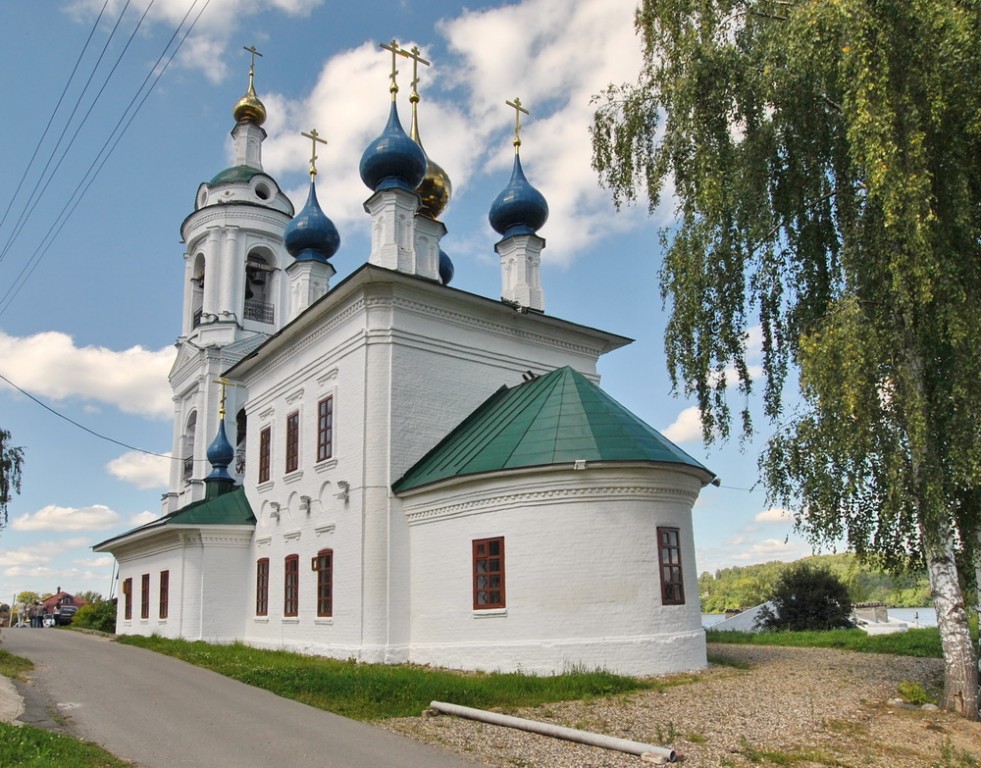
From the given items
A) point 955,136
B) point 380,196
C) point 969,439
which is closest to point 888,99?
point 955,136

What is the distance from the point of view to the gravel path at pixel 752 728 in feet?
24.2

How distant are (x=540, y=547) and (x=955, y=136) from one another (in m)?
7.76

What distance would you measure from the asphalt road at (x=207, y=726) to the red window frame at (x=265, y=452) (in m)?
7.36

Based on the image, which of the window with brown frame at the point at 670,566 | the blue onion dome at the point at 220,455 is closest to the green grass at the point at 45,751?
the window with brown frame at the point at 670,566

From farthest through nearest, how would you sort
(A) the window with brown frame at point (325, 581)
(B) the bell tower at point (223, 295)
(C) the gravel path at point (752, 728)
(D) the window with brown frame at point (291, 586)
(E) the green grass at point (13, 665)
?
(B) the bell tower at point (223, 295) < (D) the window with brown frame at point (291, 586) < (A) the window with brown frame at point (325, 581) < (E) the green grass at point (13, 665) < (C) the gravel path at point (752, 728)

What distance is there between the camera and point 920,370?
30.6ft

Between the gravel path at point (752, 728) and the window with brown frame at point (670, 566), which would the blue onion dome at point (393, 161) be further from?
the gravel path at point (752, 728)

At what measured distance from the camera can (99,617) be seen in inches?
1207

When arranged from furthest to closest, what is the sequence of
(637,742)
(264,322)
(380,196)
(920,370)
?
(264,322) < (380,196) < (920,370) < (637,742)

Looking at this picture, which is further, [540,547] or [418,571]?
[418,571]

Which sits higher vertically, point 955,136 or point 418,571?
point 955,136

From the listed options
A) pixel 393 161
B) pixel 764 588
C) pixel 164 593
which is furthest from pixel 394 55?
pixel 764 588

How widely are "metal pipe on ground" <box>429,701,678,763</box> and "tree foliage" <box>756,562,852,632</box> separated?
15.6 metres

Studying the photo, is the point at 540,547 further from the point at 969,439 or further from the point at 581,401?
the point at 969,439
